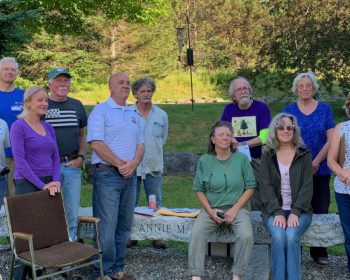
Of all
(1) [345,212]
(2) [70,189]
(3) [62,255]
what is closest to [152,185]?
(2) [70,189]

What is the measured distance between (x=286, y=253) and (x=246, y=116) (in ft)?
5.08

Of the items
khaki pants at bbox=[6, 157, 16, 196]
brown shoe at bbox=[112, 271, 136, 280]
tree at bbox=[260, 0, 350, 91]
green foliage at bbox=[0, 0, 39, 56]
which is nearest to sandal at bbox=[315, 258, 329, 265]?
brown shoe at bbox=[112, 271, 136, 280]

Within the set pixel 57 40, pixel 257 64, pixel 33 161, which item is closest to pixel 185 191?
pixel 33 161

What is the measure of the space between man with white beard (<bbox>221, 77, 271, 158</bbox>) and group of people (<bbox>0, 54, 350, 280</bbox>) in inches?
14.2

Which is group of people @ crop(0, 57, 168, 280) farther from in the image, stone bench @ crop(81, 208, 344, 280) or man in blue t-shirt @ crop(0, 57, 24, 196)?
stone bench @ crop(81, 208, 344, 280)

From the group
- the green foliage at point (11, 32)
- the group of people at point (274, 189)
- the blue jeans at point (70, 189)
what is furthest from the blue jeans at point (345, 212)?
the green foliage at point (11, 32)

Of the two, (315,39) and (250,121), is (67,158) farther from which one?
(315,39)

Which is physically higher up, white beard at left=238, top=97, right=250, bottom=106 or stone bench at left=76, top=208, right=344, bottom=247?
white beard at left=238, top=97, right=250, bottom=106

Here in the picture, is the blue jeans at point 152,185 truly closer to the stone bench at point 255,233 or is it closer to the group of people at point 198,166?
the stone bench at point 255,233

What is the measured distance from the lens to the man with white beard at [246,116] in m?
5.39

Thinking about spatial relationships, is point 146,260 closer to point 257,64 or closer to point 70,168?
point 70,168

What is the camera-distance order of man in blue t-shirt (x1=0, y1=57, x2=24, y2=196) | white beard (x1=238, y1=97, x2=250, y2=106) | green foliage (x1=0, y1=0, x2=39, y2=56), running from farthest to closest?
green foliage (x1=0, y1=0, x2=39, y2=56), white beard (x1=238, y1=97, x2=250, y2=106), man in blue t-shirt (x1=0, y1=57, x2=24, y2=196)

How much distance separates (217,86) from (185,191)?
14.6 metres

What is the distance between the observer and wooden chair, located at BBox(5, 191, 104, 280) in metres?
4.14
